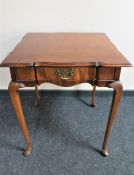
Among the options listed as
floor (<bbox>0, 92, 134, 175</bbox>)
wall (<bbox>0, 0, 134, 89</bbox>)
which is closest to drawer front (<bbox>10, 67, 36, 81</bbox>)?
floor (<bbox>0, 92, 134, 175</bbox>)

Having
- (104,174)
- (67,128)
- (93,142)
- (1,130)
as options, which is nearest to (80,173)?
(104,174)

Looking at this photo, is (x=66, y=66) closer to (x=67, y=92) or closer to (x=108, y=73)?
(x=108, y=73)

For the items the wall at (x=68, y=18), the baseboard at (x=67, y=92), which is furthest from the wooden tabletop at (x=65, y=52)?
the baseboard at (x=67, y=92)

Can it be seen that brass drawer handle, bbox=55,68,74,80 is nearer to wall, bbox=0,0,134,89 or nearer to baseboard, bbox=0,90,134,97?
wall, bbox=0,0,134,89

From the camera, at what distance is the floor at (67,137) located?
122cm

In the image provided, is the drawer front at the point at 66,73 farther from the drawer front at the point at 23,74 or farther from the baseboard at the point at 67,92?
the baseboard at the point at 67,92

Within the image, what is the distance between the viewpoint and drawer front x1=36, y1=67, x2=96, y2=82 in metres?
0.99

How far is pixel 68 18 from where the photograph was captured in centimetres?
154

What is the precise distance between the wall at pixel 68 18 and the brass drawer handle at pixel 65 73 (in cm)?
69

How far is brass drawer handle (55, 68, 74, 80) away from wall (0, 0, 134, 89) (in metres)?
0.69

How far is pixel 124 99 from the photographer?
187 cm

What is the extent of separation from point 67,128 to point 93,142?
23cm

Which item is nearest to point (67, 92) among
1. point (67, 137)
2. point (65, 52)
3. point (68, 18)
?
point (67, 137)

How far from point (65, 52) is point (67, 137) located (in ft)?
2.18
